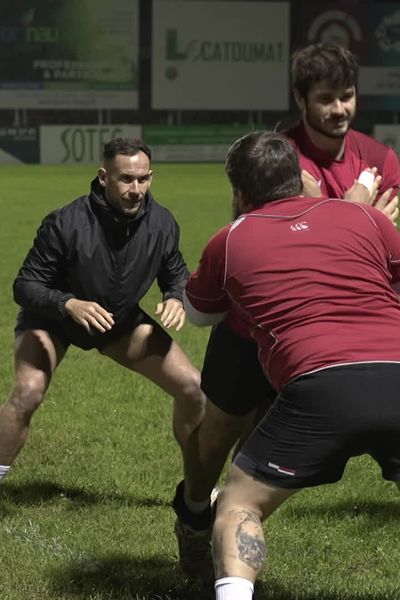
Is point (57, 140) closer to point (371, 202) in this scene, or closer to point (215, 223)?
point (215, 223)

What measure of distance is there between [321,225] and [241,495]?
889mm

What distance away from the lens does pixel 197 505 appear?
16.6ft

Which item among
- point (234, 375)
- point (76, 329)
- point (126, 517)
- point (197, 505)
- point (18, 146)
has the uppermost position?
point (234, 375)

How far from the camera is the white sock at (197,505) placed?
5047mm

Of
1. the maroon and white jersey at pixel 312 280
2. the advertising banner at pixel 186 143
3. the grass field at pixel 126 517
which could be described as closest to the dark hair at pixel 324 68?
the maroon and white jersey at pixel 312 280

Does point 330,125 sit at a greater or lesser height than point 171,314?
greater

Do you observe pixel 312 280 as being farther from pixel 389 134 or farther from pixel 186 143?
pixel 389 134

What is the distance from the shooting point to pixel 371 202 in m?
4.86

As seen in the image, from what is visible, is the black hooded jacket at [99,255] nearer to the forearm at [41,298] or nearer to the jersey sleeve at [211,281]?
the forearm at [41,298]

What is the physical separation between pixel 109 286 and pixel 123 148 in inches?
25.9

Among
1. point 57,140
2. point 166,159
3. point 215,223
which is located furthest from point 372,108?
point 215,223

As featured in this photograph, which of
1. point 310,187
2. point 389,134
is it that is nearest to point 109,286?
point 310,187

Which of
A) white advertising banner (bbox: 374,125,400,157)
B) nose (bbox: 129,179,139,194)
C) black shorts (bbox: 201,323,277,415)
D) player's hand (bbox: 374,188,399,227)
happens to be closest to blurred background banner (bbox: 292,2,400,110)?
white advertising banner (bbox: 374,125,400,157)

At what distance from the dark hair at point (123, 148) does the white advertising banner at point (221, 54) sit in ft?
117
